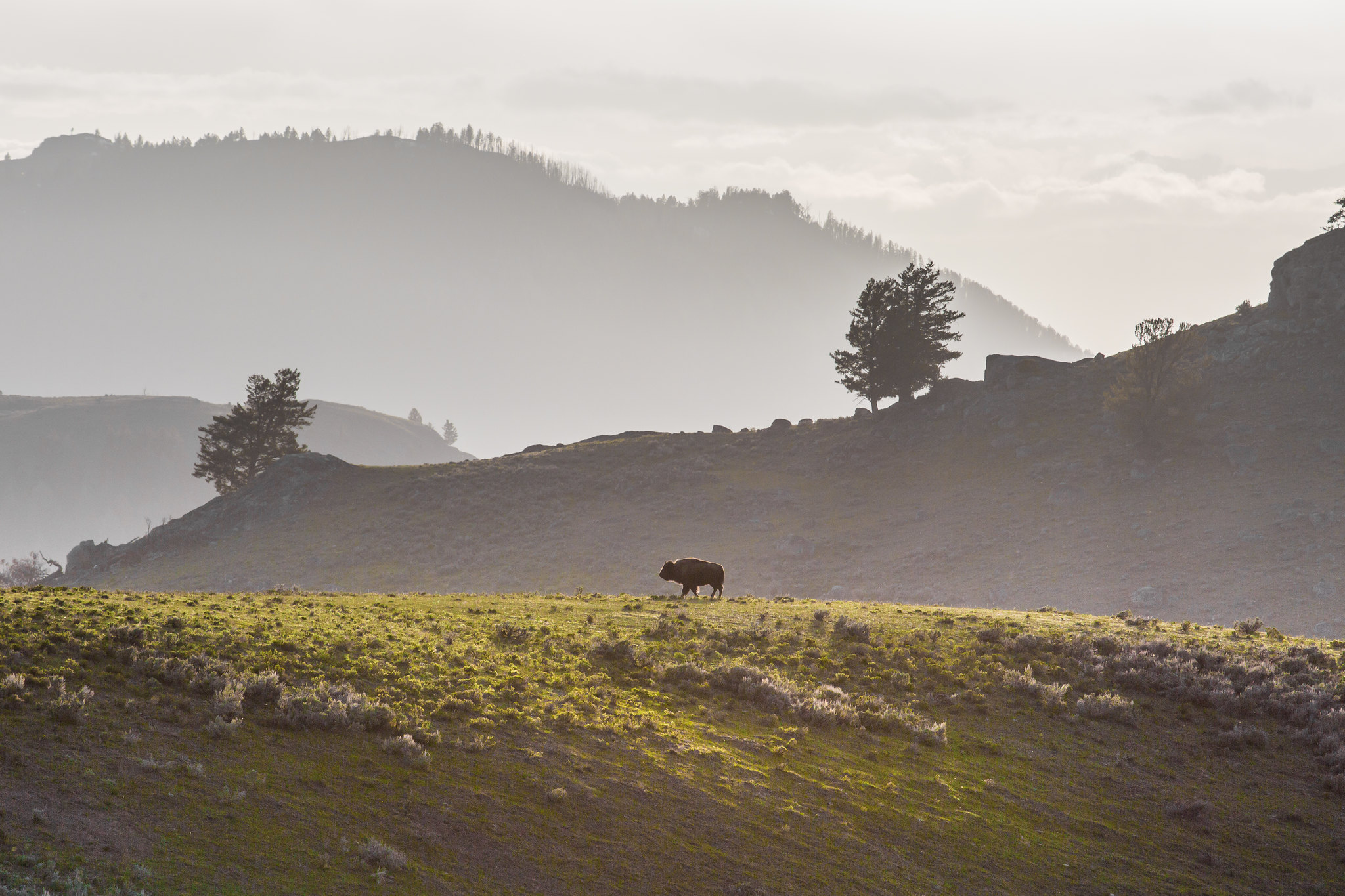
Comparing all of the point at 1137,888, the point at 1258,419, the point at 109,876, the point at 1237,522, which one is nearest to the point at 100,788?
the point at 109,876

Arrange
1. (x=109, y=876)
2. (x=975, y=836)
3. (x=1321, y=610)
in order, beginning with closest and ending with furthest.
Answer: (x=109, y=876), (x=975, y=836), (x=1321, y=610)

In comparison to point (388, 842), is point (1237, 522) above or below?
above

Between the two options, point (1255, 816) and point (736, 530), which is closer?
point (1255, 816)

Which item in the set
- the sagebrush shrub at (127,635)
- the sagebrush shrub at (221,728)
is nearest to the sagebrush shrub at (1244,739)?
A: the sagebrush shrub at (221,728)

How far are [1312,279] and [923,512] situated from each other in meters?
48.0

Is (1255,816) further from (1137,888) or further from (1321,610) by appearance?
(1321,610)

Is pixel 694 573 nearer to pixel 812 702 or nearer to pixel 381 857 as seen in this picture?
pixel 812 702

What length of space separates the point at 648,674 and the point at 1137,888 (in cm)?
1037

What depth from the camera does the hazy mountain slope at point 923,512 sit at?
200 ft

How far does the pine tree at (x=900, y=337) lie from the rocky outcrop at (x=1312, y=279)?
32.0 metres

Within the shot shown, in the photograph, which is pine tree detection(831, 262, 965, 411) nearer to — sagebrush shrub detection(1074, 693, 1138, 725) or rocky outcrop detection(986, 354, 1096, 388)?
rocky outcrop detection(986, 354, 1096, 388)

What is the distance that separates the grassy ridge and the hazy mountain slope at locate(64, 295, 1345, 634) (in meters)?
40.5

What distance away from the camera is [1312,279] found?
83.8 m

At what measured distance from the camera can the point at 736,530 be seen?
7569 cm
